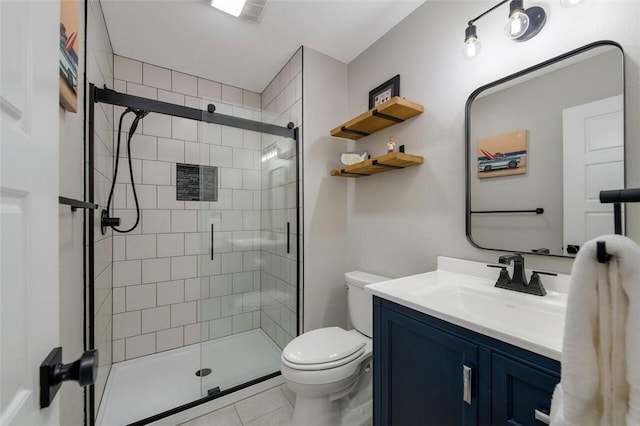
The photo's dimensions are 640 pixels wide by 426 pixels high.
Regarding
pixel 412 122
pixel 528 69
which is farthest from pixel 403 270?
pixel 528 69

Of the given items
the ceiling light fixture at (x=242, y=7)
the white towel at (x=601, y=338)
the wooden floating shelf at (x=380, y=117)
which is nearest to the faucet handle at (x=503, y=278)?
the white towel at (x=601, y=338)

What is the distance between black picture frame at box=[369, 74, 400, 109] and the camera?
175 centimetres

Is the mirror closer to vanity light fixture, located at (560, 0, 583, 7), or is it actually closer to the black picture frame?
vanity light fixture, located at (560, 0, 583, 7)

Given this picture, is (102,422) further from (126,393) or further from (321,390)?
(321,390)

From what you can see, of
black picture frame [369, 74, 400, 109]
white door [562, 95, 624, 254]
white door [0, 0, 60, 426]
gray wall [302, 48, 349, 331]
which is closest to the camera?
white door [0, 0, 60, 426]

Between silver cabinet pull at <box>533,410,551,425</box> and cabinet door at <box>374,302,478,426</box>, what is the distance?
0.16 metres

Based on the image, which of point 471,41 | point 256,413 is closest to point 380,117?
point 471,41

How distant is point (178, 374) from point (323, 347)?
1.32 metres

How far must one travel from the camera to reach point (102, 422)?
4.98 ft

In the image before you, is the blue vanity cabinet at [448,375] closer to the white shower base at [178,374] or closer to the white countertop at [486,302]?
the white countertop at [486,302]

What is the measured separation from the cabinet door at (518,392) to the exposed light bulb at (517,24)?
51.3 inches

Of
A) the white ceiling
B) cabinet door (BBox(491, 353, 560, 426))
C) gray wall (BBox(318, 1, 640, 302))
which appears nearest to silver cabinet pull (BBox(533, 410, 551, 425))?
cabinet door (BBox(491, 353, 560, 426))

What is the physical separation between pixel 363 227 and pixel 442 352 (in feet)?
3.82

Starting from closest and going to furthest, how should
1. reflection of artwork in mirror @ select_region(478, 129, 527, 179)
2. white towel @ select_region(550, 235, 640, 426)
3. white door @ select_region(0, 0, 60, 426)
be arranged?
white door @ select_region(0, 0, 60, 426), white towel @ select_region(550, 235, 640, 426), reflection of artwork in mirror @ select_region(478, 129, 527, 179)
